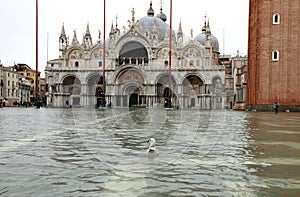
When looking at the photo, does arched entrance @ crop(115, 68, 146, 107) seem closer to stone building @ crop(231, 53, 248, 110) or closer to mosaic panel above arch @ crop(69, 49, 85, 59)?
mosaic panel above arch @ crop(69, 49, 85, 59)

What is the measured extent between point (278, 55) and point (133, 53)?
3045 centimetres

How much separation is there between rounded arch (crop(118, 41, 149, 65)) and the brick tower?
27.7 m

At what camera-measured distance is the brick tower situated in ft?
110

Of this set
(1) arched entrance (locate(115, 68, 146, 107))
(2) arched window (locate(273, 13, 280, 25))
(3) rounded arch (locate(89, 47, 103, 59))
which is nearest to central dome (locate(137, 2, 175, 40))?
(3) rounded arch (locate(89, 47, 103, 59))

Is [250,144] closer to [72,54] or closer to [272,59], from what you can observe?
[272,59]

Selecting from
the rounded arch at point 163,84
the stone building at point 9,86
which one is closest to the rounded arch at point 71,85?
the stone building at point 9,86

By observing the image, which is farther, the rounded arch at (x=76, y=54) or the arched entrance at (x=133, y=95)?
the rounded arch at (x=76, y=54)

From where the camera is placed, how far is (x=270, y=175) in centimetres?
491

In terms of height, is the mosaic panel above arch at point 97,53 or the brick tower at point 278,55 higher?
the mosaic panel above arch at point 97,53

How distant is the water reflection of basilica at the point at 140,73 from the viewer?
2222 inches

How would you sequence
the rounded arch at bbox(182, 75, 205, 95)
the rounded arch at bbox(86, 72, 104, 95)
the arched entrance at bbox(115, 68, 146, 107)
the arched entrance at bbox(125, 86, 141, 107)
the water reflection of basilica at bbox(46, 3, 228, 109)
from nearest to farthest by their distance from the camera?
the water reflection of basilica at bbox(46, 3, 228, 109), the rounded arch at bbox(182, 75, 205, 95), the arched entrance at bbox(115, 68, 146, 107), the arched entrance at bbox(125, 86, 141, 107), the rounded arch at bbox(86, 72, 104, 95)

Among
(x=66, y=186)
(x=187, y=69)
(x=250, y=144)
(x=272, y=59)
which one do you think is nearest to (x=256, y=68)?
(x=272, y=59)

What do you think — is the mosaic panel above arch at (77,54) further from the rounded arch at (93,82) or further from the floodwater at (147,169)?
the floodwater at (147,169)

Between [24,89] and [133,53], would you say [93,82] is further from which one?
[24,89]
